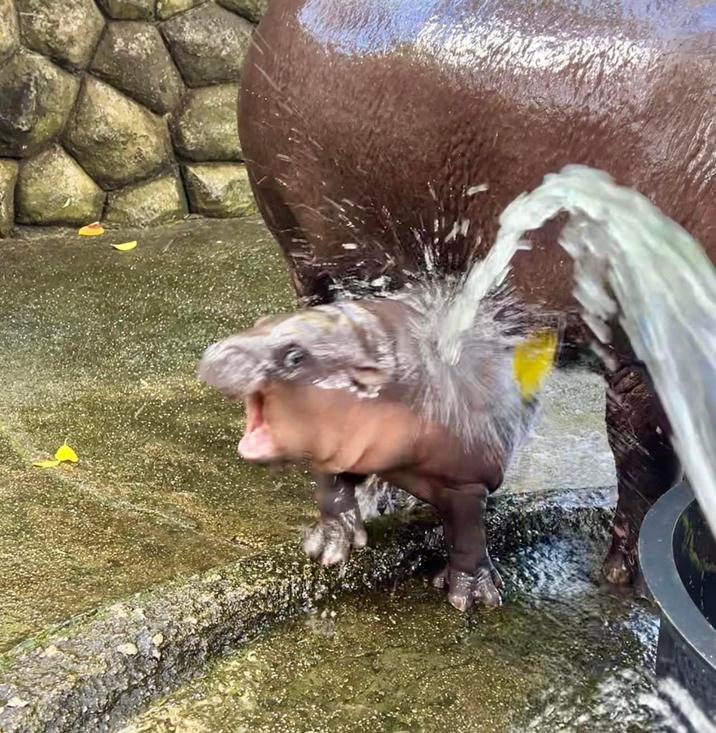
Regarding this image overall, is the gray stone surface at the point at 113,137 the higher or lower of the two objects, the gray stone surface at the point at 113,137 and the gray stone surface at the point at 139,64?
the lower

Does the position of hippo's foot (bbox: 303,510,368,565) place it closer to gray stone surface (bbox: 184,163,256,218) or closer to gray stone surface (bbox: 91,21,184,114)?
gray stone surface (bbox: 184,163,256,218)

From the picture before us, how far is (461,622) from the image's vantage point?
176cm

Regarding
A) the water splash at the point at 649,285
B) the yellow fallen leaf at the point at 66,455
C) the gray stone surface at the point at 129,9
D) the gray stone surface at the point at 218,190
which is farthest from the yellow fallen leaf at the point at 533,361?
the gray stone surface at the point at 129,9

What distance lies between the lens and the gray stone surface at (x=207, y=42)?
4.11m

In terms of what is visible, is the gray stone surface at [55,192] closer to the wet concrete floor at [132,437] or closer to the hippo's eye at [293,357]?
the wet concrete floor at [132,437]

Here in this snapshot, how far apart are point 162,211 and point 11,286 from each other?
0.93 meters

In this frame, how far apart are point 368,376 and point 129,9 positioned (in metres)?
2.94

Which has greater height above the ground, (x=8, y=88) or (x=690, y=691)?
(x=690, y=691)

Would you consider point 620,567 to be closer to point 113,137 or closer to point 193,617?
point 193,617

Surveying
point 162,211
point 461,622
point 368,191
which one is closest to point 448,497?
point 461,622

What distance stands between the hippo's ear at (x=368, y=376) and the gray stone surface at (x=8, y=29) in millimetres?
2769

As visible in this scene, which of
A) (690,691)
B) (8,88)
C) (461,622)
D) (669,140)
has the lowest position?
(8,88)

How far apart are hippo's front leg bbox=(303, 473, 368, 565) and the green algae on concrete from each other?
0.12 meters

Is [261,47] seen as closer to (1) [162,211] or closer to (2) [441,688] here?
(2) [441,688]
